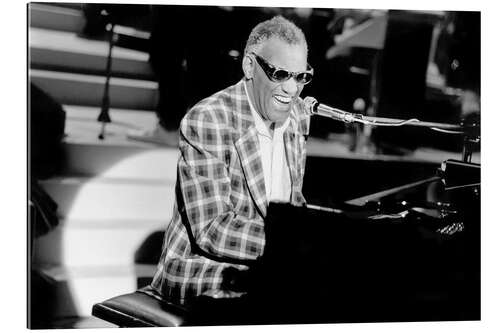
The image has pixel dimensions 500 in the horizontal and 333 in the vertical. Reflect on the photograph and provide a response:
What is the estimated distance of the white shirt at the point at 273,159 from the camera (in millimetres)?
4027

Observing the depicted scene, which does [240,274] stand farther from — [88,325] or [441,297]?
[441,297]

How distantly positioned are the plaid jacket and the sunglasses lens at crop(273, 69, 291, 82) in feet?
0.60

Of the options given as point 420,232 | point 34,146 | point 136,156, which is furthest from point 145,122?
point 420,232

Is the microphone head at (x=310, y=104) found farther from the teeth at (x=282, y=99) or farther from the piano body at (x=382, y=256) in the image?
the piano body at (x=382, y=256)

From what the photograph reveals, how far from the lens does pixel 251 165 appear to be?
3967 mm

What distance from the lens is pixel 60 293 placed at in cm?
391

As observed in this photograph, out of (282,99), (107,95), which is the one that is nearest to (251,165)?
(282,99)

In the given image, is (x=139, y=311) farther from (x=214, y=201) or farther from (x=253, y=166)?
(x=253, y=166)

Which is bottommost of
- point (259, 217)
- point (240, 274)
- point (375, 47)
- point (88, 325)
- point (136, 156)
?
point (88, 325)

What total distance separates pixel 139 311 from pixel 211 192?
689 millimetres

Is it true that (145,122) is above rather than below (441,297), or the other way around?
above

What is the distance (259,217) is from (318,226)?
0.37 m

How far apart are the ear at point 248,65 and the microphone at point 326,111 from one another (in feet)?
1.13

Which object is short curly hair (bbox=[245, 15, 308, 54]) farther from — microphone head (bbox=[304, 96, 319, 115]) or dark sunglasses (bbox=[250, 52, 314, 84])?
microphone head (bbox=[304, 96, 319, 115])
